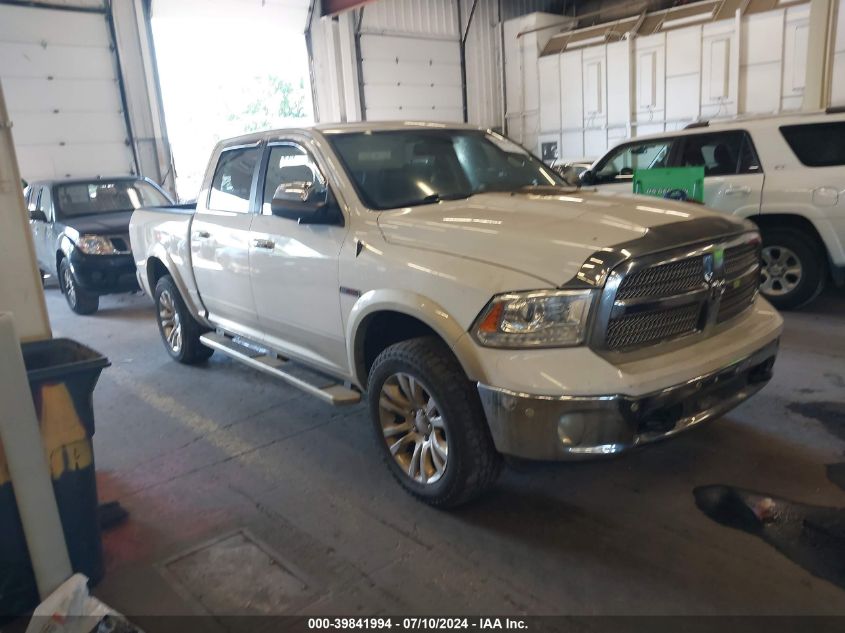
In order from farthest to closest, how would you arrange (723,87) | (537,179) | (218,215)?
(723,87) < (218,215) < (537,179)

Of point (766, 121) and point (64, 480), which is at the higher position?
point (766, 121)

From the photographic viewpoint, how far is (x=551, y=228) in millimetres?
3043

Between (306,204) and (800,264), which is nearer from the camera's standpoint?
(306,204)

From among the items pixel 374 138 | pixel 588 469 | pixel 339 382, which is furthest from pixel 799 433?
pixel 374 138

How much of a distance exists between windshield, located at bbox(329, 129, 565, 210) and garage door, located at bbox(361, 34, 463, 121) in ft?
37.6

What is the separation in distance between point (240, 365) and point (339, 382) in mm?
2283

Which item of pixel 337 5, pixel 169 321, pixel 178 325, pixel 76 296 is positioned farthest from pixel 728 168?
pixel 337 5

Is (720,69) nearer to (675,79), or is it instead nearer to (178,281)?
(675,79)

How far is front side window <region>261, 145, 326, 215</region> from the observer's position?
157 inches

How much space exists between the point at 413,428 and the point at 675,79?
12270mm

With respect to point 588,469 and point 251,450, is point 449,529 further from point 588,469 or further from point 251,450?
point 251,450

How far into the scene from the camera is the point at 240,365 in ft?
19.6

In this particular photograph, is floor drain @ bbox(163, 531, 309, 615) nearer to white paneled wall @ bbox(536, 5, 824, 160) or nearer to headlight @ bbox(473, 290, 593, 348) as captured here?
headlight @ bbox(473, 290, 593, 348)

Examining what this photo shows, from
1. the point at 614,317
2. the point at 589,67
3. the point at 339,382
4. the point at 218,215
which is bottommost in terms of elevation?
the point at 339,382
